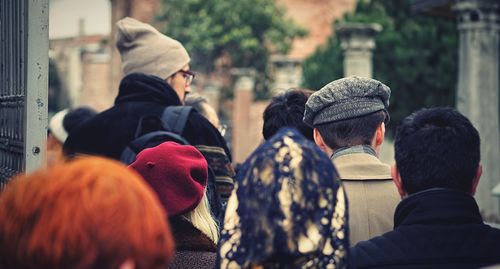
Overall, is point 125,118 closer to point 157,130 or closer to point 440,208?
point 157,130

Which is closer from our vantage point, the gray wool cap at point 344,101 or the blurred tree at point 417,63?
the gray wool cap at point 344,101

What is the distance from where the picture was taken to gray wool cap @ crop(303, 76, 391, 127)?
313cm

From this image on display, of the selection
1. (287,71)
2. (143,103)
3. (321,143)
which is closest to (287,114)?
(321,143)

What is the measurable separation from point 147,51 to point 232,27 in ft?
80.6

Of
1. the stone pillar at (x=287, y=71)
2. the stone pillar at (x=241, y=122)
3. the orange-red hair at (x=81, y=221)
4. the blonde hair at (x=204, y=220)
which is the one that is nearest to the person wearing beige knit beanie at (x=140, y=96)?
the blonde hair at (x=204, y=220)

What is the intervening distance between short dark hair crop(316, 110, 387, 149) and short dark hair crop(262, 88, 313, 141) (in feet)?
1.70

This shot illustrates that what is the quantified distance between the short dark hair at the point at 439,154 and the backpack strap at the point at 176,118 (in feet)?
4.88

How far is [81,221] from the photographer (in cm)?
158

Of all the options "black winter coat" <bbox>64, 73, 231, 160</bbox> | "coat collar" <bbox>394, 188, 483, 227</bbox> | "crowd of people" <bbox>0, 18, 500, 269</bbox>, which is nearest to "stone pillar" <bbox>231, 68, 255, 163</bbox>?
"black winter coat" <bbox>64, 73, 231, 160</bbox>

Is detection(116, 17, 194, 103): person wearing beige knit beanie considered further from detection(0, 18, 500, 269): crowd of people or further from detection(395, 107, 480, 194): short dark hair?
detection(395, 107, 480, 194): short dark hair

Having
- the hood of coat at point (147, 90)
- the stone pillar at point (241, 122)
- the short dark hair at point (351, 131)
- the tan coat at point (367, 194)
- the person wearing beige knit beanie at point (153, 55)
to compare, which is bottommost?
the stone pillar at point (241, 122)

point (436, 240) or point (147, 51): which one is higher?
point (147, 51)

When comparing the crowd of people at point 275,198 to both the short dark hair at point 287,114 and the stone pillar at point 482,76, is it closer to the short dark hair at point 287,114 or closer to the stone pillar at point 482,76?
the short dark hair at point 287,114

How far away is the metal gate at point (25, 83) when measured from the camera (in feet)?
10.1
